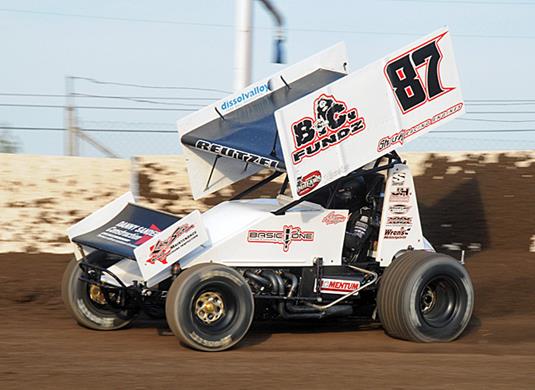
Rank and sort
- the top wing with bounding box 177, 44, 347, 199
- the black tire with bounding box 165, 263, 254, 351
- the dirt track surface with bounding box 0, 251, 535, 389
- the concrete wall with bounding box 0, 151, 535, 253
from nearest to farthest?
1. the dirt track surface with bounding box 0, 251, 535, 389
2. the black tire with bounding box 165, 263, 254, 351
3. the top wing with bounding box 177, 44, 347, 199
4. the concrete wall with bounding box 0, 151, 535, 253

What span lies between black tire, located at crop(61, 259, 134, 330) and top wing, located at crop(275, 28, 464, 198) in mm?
2325

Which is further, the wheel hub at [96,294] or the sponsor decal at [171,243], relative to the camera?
the wheel hub at [96,294]

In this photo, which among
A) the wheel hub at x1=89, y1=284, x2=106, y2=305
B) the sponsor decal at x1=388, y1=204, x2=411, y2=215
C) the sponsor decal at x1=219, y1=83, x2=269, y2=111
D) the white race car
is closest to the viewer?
the white race car

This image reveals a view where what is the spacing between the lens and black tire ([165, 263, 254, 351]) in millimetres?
7750

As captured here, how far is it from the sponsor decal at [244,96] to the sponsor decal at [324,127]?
4.53ft

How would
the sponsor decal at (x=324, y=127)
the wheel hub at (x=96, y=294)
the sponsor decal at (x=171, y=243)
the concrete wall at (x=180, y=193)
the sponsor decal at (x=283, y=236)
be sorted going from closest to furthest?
the sponsor decal at (x=171, y=243) < the sponsor decal at (x=324, y=127) < the sponsor decal at (x=283, y=236) < the wheel hub at (x=96, y=294) < the concrete wall at (x=180, y=193)

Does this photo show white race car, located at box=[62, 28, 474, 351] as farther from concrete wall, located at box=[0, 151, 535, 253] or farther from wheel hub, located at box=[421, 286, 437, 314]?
concrete wall, located at box=[0, 151, 535, 253]

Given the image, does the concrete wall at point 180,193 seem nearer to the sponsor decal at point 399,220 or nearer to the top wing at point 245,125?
the top wing at point 245,125

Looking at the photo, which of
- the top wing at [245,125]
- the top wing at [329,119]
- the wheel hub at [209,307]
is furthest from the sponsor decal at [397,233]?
the wheel hub at [209,307]

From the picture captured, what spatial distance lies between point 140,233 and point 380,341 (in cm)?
252

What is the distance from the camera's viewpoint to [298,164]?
8.27 meters

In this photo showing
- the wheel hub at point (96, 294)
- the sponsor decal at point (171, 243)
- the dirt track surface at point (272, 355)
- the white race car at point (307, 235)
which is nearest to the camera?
the dirt track surface at point (272, 355)

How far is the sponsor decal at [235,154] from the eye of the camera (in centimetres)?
850

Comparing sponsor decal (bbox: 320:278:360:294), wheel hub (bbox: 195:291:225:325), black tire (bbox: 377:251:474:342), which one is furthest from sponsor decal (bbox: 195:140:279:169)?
black tire (bbox: 377:251:474:342)
